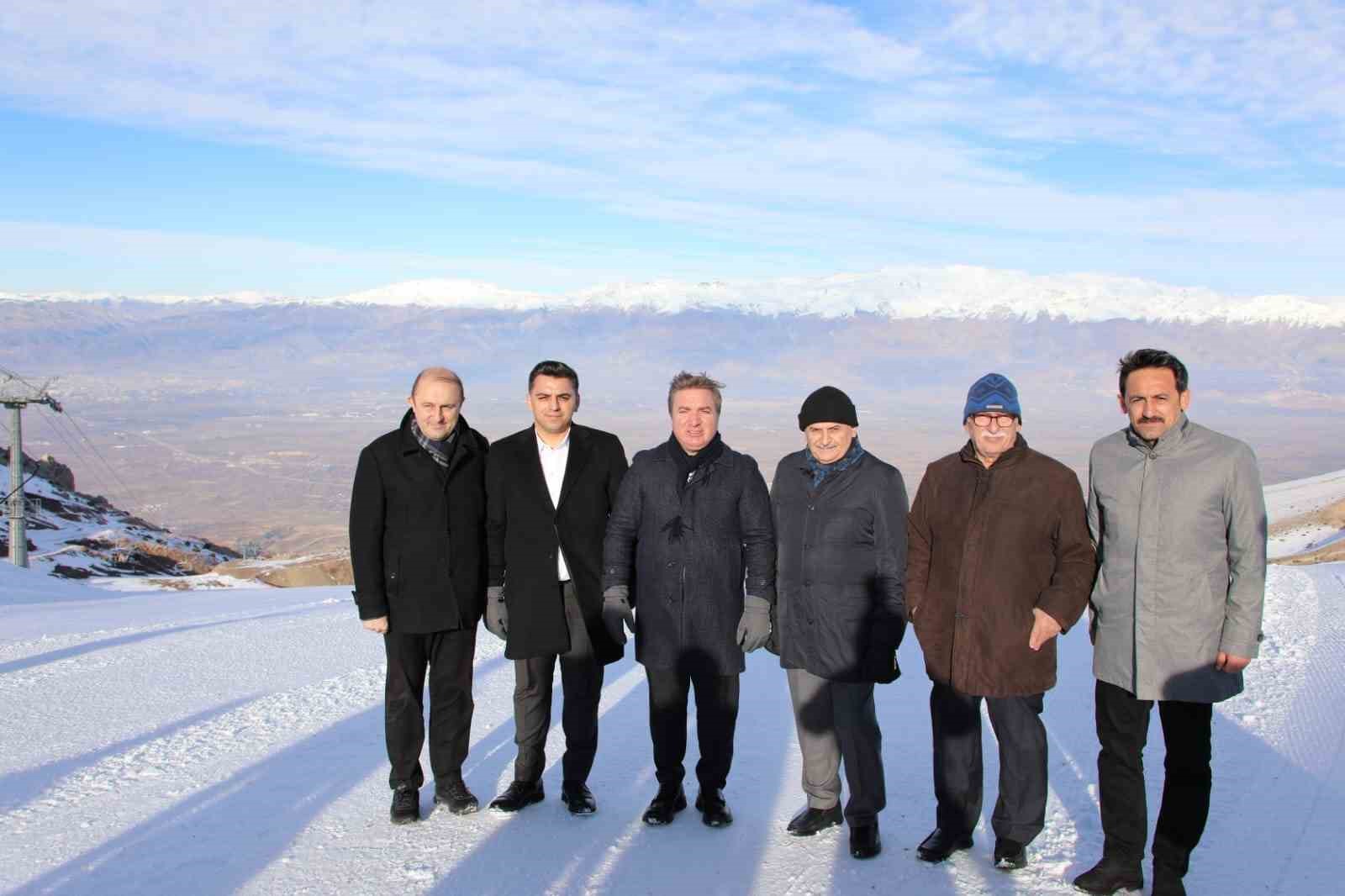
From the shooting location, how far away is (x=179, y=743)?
204 inches

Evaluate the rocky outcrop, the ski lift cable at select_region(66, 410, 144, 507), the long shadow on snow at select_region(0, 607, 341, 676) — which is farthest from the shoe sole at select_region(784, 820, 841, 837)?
the ski lift cable at select_region(66, 410, 144, 507)

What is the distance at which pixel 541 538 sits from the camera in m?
→ 4.26

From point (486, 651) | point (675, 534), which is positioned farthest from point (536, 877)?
point (486, 651)

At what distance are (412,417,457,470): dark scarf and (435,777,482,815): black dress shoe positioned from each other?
129 centimetres

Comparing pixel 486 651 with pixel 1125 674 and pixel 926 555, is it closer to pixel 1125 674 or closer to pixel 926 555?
pixel 926 555

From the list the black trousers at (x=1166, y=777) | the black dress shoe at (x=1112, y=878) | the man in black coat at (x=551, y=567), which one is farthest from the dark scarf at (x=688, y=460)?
the black dress shoe at (x=1112, y=878)

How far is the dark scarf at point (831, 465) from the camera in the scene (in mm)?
3943

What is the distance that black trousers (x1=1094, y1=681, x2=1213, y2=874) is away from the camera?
11.5ft

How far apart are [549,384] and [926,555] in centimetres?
159

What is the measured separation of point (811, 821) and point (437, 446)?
81.5 inches

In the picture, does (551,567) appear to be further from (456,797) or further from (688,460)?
(456,797)

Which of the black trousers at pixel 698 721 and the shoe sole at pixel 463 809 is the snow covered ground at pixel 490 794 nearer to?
the shoe sole at pixel 463 809

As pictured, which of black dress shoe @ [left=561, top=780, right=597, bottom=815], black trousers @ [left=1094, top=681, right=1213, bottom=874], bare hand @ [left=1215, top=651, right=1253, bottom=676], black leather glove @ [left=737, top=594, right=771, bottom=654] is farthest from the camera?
black dress shoe @ [left=561, top=780, right=597, bottom=815]

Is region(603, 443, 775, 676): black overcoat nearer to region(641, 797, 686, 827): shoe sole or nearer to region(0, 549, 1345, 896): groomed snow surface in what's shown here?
region(641, 797, 686, 827): shoe sole
